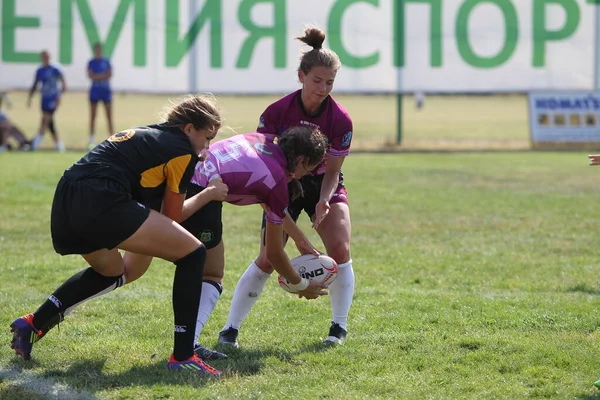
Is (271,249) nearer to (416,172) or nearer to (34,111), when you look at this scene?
(416,172)

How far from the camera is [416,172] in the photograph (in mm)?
15188

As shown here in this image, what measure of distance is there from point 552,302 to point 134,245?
3.31 m

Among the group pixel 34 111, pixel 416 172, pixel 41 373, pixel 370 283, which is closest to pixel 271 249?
pixel 41 373

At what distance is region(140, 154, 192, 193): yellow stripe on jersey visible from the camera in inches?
168

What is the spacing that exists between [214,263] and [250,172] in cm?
74

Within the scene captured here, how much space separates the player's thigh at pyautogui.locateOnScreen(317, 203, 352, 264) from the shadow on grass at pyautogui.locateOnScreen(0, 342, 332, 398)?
0.70 m

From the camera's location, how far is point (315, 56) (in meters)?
5.10

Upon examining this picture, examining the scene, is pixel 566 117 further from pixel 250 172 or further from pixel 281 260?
pixel 250 172

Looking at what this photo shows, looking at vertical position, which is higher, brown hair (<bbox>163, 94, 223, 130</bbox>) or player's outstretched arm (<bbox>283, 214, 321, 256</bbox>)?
brown hair (<bbox>163, 94, 223, 130</bbox>)

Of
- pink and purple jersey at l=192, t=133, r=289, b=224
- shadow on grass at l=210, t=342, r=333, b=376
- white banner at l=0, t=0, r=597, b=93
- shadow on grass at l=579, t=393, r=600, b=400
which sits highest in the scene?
white banner at l=0, t=0, r=597, b=93

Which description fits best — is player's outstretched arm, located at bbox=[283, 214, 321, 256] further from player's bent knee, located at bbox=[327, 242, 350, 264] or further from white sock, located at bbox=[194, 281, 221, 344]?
white sock, located at bbox=[194, 281, 221, 344]

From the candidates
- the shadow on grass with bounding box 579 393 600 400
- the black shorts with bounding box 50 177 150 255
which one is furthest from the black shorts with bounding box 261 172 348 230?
the shadow on grass with bounding box 579 393 600 400

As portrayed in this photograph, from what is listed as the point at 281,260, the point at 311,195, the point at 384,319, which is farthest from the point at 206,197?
the point at 384,319

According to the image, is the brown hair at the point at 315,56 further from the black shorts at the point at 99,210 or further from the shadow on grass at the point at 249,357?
the shadow on grass at the point at 249,357
